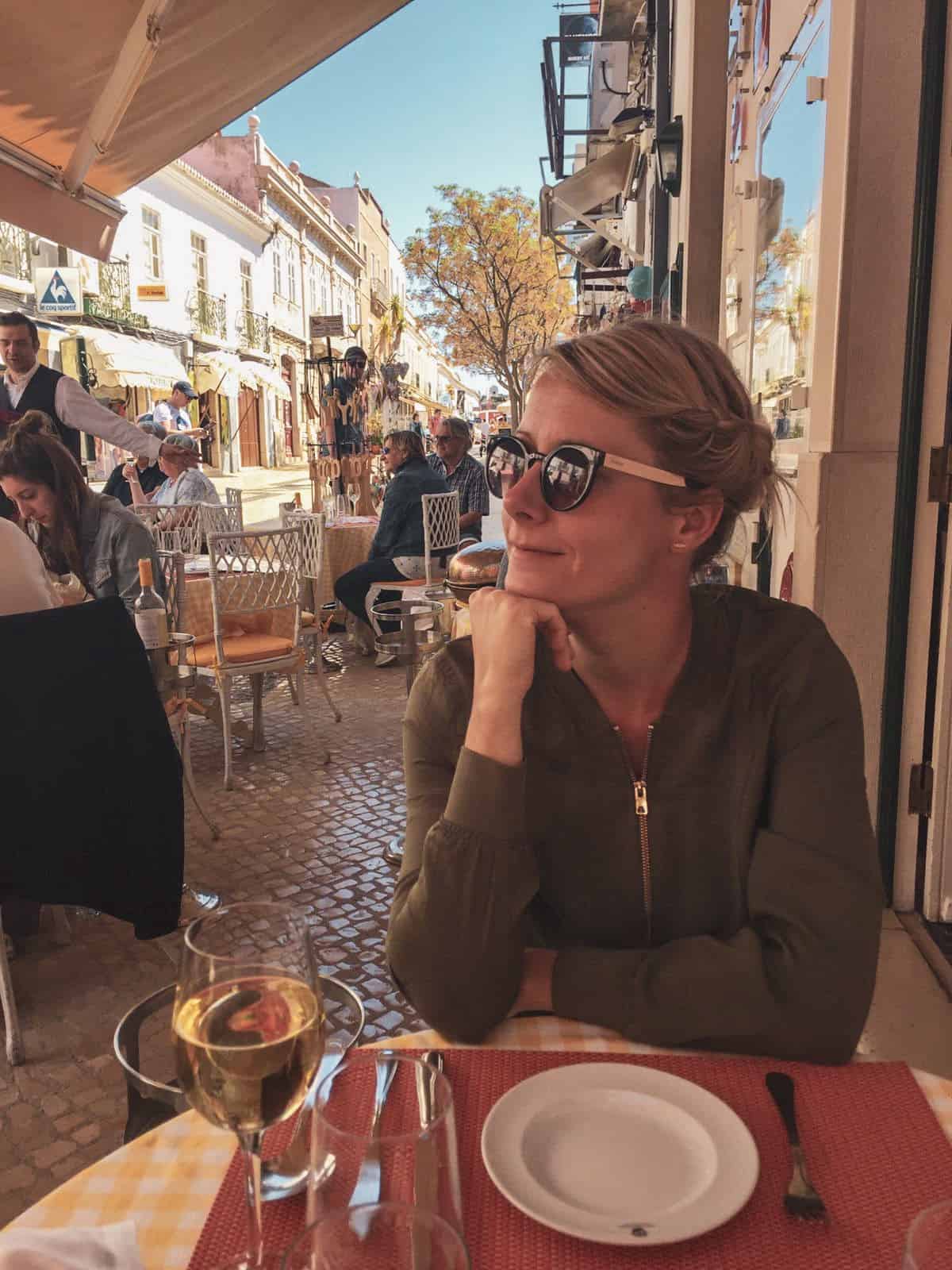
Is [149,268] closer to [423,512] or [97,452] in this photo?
[97,452]

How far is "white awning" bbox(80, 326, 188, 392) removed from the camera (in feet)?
56.4

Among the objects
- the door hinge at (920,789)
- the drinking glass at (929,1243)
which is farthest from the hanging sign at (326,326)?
the drinking glass at (929,1243)

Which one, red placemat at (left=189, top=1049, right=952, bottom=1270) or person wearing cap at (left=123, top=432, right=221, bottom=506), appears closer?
red placemat at (left=189, top=1049, right=952, bottom=1270)

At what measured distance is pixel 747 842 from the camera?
1.28 metres

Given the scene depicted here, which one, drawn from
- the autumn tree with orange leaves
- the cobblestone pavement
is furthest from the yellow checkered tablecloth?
the autumn tree with orange leaves

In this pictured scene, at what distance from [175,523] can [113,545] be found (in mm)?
2998

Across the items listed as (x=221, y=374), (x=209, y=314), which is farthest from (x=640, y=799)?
(x=221, y=374)

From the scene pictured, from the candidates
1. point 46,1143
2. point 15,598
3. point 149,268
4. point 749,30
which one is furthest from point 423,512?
point 149,268

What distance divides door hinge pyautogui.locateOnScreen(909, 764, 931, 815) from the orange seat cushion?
126 inches

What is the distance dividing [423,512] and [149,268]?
17351 millimetres

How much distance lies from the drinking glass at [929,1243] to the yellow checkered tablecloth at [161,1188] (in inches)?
12.4

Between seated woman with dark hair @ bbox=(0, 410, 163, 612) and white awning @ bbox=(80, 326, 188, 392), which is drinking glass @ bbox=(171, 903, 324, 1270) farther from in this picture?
white awning @ bbox=(80, 326, 188, 392)

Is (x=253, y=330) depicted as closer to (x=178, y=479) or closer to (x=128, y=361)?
(x=128, y=361)

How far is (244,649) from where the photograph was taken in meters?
4.93
